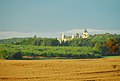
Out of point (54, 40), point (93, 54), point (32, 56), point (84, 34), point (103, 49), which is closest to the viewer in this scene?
point (32, 56)

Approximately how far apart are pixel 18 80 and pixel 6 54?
3143cm

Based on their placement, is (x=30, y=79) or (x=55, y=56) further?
(x=55, y=56)

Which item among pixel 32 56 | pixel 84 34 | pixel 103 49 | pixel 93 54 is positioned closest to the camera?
pixel 32 56

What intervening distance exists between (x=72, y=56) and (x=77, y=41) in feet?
122

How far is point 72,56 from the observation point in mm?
63469

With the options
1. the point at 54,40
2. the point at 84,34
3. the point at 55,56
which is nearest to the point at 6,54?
the point at 55,56

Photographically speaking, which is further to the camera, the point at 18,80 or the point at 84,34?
the point at 84,34

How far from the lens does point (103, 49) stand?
71375 mm

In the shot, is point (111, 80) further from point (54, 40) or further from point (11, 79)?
point (54, 40)

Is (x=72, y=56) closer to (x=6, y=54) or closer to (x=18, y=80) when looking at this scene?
(x=6, y=54)

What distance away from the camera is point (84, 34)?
438 ft

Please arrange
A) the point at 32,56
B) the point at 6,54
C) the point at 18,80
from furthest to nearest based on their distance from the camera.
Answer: the point at 32,56, the point at 6,54, the point at 18,80

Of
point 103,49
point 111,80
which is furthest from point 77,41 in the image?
point 111,80

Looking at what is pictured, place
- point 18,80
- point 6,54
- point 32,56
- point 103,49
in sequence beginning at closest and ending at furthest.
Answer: point 18,80 → point 6,54 → point 32,56 → point 103,49
